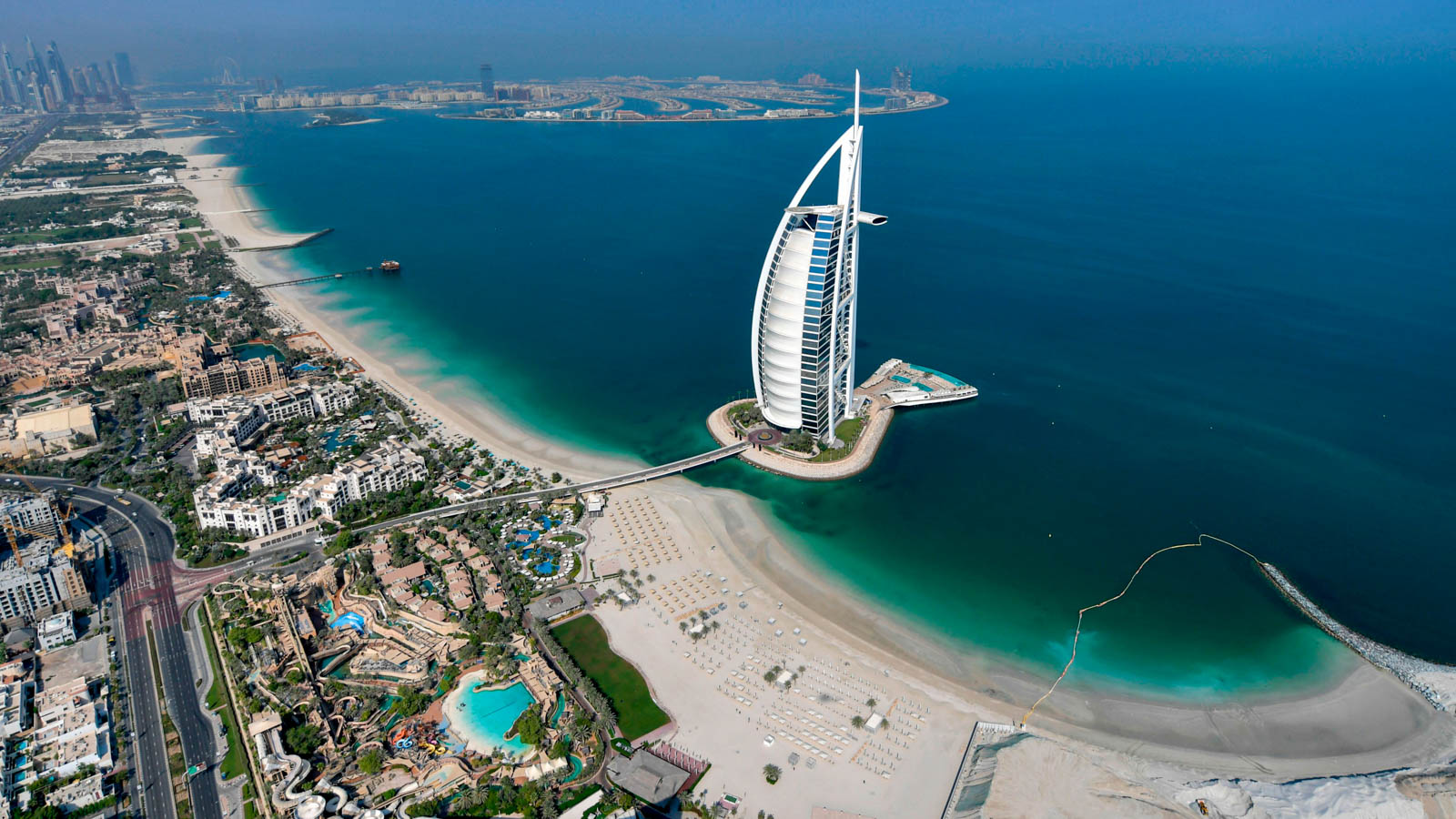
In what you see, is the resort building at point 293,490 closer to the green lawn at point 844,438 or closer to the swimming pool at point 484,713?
the swimming pool at point 484,713

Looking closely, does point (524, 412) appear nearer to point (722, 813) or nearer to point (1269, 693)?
Answer: point (722, 813)

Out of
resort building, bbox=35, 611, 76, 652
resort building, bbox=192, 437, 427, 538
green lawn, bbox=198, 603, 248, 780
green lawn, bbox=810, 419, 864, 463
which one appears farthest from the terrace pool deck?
resort building, bbox=35, 611, 76, 652

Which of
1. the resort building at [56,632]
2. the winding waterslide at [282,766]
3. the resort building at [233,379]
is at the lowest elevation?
the winding waterslide at [282,766]

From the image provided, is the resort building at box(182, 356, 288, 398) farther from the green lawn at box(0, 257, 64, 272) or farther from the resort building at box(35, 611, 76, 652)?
the green lawn at box(0, 257, 64, 272)

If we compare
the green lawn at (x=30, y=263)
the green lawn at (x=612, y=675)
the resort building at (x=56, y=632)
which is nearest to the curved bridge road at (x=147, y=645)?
the resort building at (x=56, y=632)

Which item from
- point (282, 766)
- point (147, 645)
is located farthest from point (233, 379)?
point (282, 766)

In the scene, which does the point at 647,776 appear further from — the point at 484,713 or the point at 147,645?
the point at 147,645
